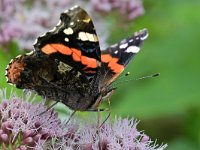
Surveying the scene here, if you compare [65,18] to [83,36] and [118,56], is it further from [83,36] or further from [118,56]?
[118,56]

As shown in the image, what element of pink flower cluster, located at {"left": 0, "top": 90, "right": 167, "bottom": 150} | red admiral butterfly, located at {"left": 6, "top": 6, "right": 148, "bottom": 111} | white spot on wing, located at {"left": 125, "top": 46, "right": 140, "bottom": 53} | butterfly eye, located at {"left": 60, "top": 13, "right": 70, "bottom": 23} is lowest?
pink flower cluster, located at {"left": 0, "top": 90, "right": 167, "bottom": 150}

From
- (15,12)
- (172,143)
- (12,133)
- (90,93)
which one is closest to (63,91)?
(90,93)

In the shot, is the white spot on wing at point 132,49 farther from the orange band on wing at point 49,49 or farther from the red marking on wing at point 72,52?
the orange band on wing at point 49,49

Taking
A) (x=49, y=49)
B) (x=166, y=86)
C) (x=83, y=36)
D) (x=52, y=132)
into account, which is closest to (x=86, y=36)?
(x=83, y=36)

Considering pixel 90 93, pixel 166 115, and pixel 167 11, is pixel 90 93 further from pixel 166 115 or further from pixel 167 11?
pixel 167 11

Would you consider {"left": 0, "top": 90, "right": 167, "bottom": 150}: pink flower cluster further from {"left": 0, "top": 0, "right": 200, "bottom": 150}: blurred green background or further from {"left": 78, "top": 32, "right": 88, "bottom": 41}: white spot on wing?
{"left": 0, "top": 0, "right": 200, "bottom": 150}: blurred green background

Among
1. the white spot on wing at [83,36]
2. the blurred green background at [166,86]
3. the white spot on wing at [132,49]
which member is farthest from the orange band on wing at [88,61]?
the blurred green background at [166,86]

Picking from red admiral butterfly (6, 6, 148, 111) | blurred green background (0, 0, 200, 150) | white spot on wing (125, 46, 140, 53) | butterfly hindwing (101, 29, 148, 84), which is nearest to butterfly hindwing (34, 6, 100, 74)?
red admiral butterfly (6, 6, 148, 111)
